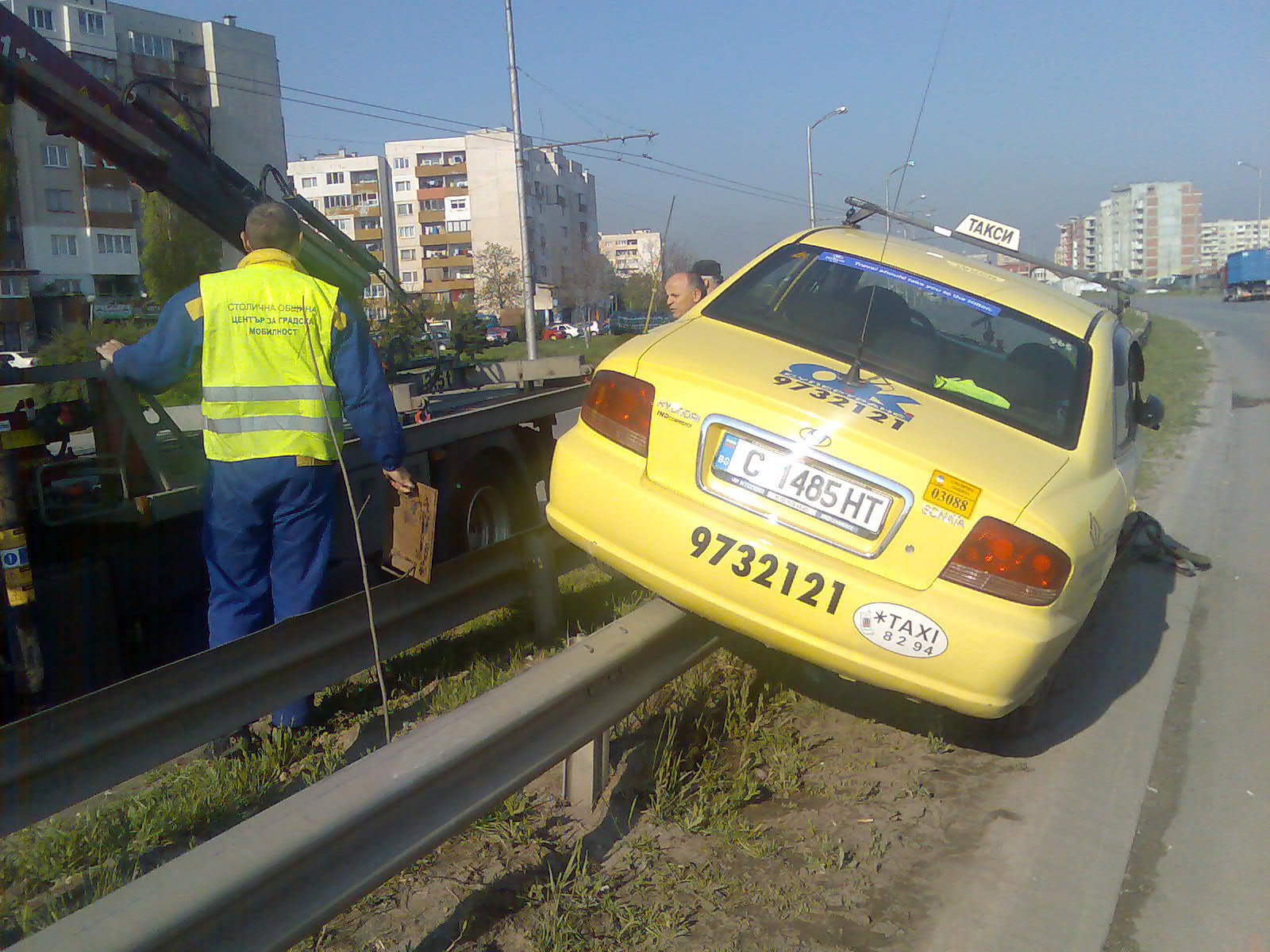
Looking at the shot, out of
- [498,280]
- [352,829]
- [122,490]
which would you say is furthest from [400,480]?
[498,280]

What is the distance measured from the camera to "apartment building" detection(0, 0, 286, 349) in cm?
4941

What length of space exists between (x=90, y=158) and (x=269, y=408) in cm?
5147

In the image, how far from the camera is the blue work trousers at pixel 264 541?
162 inches

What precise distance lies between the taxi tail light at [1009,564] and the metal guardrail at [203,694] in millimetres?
1984

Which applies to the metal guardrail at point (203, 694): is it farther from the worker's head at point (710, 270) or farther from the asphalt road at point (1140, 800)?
the worker's head at point (710, 270)

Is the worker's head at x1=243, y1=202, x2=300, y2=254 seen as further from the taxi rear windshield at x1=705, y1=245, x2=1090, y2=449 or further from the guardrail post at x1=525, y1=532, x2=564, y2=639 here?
the taxi rear windshield at x1=705, y1=245, x2=1090, y2=449

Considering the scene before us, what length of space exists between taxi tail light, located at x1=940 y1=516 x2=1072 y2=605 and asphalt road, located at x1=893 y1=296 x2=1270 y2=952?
2.84 feet

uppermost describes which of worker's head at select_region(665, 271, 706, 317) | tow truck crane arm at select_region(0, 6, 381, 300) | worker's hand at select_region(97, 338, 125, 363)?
tow truck crane arm at select_region(0, 6, 381, 300)

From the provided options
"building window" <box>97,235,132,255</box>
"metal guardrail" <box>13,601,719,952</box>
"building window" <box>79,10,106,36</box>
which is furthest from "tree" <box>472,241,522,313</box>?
"metal guardrail" <box>13,601,719,952</box>

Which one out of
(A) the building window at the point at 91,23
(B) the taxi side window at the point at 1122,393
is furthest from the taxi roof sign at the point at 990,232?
(A) the building window at the point at 91,23

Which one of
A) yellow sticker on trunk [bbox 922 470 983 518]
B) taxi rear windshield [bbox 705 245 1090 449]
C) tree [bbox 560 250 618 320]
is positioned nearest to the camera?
yellow sticker on trunk [bbox 922 470 983 518]

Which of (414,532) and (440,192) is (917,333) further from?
(440,192)

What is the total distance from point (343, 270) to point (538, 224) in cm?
10048

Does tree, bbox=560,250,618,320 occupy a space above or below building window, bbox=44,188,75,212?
below
